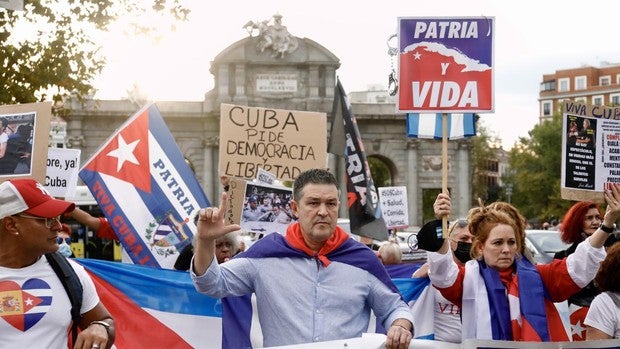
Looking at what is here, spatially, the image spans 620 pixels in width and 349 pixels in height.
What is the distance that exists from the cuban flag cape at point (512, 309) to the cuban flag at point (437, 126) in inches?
283

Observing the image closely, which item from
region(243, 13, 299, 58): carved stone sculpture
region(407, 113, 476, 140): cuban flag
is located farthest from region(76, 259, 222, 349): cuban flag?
region(243, 13, 299, 58): carved stone sculpture

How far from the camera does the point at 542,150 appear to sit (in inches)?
3157

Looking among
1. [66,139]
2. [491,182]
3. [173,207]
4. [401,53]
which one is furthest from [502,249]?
[491,182]

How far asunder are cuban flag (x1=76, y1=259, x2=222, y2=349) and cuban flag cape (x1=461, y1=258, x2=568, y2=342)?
1.85 m

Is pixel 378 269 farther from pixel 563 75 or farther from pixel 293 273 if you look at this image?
pixel 563 75

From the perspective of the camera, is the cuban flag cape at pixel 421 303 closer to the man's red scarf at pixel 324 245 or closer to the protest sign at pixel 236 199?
the man's red scarf at pixel 324 245

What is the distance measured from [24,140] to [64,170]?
4.67 meters

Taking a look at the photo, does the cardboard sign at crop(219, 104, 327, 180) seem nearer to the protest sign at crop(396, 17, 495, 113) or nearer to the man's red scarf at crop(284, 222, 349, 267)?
the protest sign at crop(396, 17, 495, 113)

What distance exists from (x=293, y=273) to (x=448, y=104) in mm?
1862

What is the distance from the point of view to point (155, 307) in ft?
19.3

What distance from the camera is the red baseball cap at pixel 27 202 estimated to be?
3613 mm

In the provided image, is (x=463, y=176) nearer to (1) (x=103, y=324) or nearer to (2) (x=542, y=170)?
(2) (x=542, y=170)

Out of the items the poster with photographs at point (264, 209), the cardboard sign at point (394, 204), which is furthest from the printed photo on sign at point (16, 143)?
the cardboard sign at point (394, 204)

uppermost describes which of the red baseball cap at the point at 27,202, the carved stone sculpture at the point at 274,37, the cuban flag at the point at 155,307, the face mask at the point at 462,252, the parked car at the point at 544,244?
the carved stone sculpture at the point at 274,37
